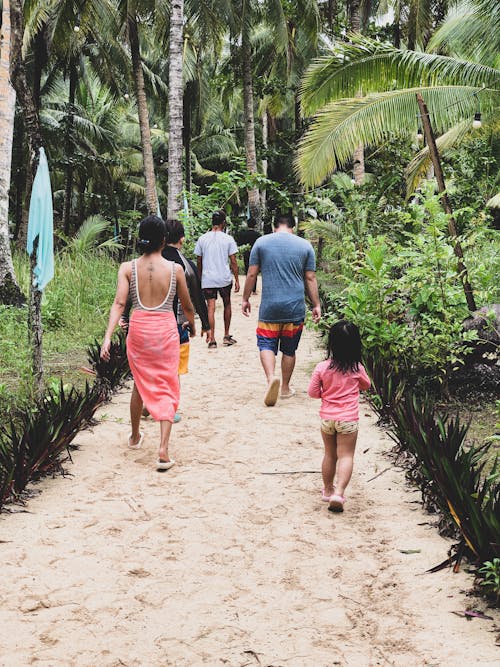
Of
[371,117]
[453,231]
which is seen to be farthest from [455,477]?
A: [371,117]

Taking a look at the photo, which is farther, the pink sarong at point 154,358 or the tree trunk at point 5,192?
the tree trunk at point 5,192

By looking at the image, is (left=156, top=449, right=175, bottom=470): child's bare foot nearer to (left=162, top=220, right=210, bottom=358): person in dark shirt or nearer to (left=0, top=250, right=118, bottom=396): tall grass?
(left=162, top=220, right=210, bottom=358): person in dark shirt

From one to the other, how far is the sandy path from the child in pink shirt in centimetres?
31

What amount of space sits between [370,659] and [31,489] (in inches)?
110

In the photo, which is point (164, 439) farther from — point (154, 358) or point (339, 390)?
point (339, 390)

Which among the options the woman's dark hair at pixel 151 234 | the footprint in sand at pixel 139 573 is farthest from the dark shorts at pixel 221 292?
the footprint in sand at pixel 139 573

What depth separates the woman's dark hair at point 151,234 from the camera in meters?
5.28

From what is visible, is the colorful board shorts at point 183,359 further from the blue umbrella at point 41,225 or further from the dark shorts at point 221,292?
the dark shorts at point 221,292

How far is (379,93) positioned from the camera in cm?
997

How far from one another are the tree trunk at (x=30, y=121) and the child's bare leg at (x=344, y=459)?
3196 millimetres

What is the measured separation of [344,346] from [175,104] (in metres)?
10.6

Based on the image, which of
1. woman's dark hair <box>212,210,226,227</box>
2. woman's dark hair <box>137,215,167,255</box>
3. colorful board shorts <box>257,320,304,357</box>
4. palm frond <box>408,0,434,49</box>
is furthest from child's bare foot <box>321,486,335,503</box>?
palm frond <box>408,0,434,49</box>

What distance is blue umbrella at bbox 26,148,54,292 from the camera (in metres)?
6.57

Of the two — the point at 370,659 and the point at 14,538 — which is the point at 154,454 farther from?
the point at 370,659
